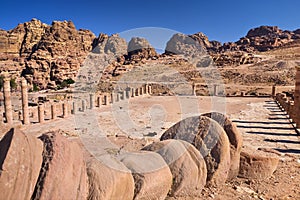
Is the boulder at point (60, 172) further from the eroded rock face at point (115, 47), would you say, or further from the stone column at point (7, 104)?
the eroded rock face at point (115, 47)

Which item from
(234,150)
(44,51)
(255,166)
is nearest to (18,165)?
(234,150)

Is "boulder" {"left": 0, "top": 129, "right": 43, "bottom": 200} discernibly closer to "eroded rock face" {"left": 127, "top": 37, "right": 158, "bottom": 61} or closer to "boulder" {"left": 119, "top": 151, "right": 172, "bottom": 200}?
"boulder" {"left": 119, "top": 151, "right": 172, "bottom": 200}

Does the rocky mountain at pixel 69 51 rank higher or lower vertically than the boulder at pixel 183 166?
higher

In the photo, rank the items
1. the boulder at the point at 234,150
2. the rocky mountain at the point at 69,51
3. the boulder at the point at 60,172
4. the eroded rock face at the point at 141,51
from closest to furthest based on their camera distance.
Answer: the boulder at the point at 60,172, the boulder at the point at 234,150, the rocky mountain at the point at 69,51, the eroded rock face at the point at 141,51

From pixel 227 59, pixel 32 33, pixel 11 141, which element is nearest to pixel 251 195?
pixel 11 141

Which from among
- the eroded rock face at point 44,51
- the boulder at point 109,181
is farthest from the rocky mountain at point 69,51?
the boulder at point 109,181

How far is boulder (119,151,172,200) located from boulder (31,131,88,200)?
2.89ft

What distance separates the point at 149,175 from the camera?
3.39 m

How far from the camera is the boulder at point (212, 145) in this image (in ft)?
14.1

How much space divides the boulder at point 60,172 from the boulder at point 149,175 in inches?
34.7

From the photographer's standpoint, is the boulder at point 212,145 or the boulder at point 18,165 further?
the boulder at point 212,145

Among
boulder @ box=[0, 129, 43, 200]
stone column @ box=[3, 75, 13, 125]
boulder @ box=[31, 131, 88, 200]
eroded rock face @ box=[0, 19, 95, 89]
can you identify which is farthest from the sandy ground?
eroded rock face @ box=[0, 19, 95, 89]

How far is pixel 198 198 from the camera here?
153 inches

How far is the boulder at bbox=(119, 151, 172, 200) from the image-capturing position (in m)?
3.32
